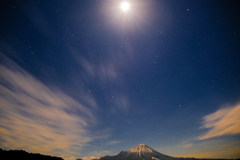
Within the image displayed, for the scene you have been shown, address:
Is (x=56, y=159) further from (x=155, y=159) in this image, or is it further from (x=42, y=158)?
(x=155, y=159)

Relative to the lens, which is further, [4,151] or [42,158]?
[42,158]

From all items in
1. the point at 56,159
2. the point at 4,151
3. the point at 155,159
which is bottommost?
the point at 155,159

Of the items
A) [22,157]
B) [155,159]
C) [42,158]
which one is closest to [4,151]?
[22,157]

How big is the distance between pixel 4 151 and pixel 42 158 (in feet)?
23.6

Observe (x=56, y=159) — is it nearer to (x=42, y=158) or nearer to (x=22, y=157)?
(x=42, y=158)

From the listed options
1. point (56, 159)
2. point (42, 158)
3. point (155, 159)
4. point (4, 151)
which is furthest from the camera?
point (155, 159)

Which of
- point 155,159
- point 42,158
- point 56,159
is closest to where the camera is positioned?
point 42,158

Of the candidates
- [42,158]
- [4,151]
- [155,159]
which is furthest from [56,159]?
[155,159]

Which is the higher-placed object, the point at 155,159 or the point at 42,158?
the point at 42,158

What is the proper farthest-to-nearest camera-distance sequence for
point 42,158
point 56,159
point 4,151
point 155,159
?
point 155,159, point 56,159, point 42,158, point 4,151

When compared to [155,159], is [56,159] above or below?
above

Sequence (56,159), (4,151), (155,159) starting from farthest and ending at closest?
(155,159) → (56,159) → (4,151)

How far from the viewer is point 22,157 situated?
17.7 metres

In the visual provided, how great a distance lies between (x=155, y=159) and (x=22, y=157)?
253 m
